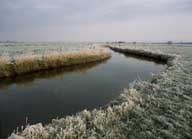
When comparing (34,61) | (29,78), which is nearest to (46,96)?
(29,78)

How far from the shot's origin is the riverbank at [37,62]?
17127mm

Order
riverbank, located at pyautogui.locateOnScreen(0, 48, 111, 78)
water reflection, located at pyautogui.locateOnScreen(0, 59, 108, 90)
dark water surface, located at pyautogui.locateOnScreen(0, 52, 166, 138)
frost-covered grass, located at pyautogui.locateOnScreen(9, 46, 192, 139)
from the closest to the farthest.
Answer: frost-covered grass, located at pyautogui.locateOnScreen(9, 46, 192, 139)
dark water surface, located at pyautogui.locateOnScreen(0, 52, 166, 138)
water reflection, located at pyautogui.locateOnScreen(0, 59, 108, 90)
riverbank, located at pyautogui.locateOnScreen(0, 48, 111, 78)

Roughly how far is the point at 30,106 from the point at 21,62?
30.0ft

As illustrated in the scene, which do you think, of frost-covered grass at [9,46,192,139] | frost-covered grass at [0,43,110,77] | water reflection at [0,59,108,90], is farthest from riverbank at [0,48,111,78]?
frost-covered grass at [9,46,192,139]

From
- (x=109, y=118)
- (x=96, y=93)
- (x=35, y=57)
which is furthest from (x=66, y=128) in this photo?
(x=35, y=57)

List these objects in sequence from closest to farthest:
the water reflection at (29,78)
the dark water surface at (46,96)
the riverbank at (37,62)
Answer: the dark water surface at (46,96) → the water reflection at (29,78) → the riverbank at (37,62)

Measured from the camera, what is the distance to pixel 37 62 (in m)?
19.8

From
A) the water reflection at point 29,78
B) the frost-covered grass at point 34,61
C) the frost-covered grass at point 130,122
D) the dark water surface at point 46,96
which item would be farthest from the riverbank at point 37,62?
the frost-covered grass at point 130,122

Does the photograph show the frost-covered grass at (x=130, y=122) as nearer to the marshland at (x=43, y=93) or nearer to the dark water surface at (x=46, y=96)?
the marshland at (x=43, y=93)

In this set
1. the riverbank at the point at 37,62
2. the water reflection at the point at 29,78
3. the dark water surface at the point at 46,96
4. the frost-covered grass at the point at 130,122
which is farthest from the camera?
the riverbank at the point at 37,62

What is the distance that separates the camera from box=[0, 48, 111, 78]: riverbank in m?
17.1

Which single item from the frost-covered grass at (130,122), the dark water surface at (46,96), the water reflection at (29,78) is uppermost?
the frost-covered grass at (130,122)

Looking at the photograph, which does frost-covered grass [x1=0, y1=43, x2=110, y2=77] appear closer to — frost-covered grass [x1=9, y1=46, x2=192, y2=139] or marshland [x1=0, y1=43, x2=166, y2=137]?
marshland [x1=0, y1=43, x2=166, y2=137]

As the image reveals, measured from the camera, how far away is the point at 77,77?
17016mm
